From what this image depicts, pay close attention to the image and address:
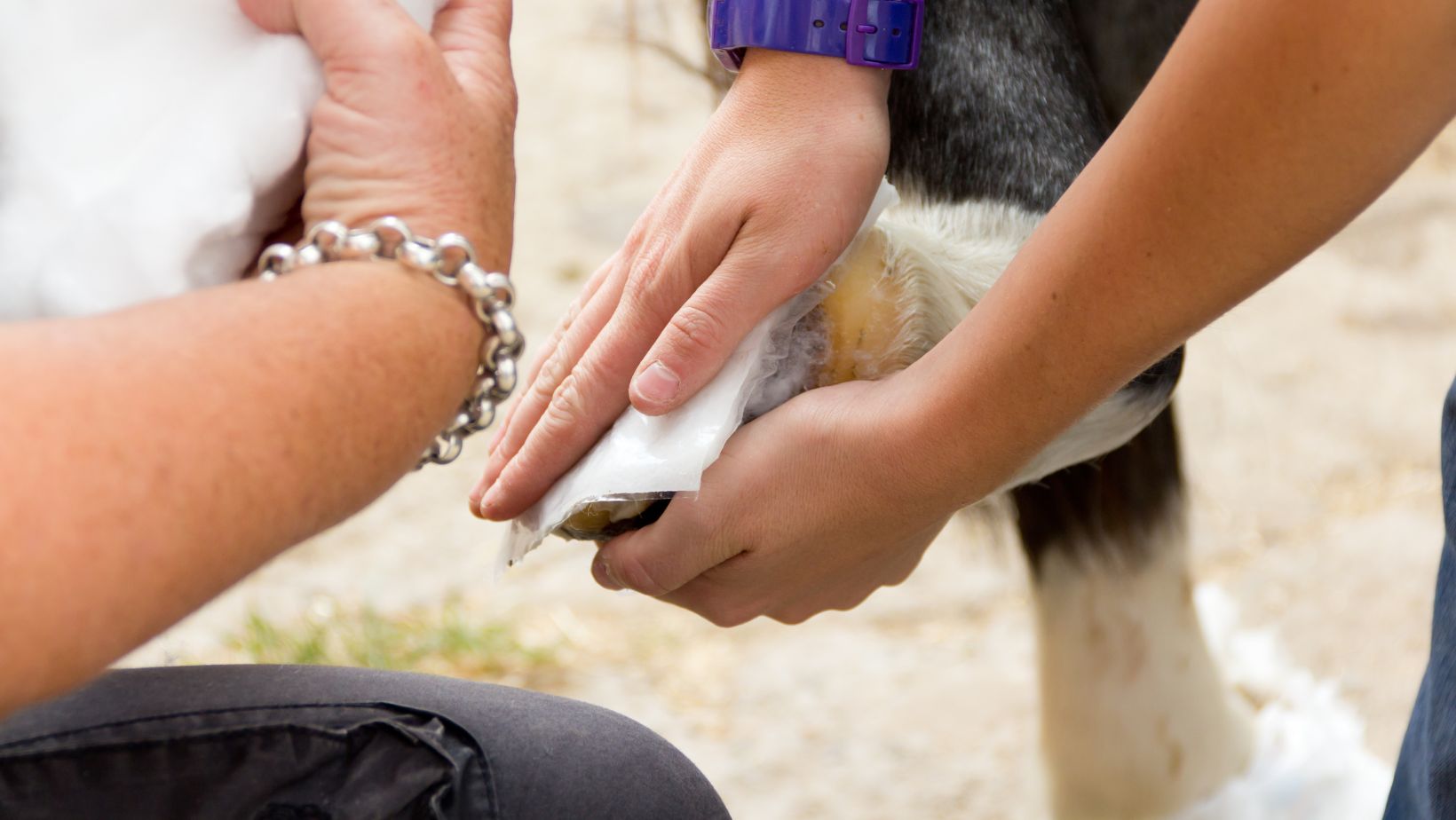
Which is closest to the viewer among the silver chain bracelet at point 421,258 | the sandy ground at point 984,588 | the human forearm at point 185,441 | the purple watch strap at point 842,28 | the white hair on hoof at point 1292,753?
the human forearm at point 185,441

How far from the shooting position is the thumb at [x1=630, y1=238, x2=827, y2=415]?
0.62 metres

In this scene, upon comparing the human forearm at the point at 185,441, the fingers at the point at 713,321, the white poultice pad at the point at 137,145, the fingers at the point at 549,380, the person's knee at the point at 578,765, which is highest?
the white poultice pad at the point at 137,145

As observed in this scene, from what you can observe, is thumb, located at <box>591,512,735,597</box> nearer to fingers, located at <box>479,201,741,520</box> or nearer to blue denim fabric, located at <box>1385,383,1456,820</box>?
fingers, located at <box>479,201,741,520</box>

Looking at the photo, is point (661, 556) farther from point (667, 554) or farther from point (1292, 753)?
point (1292, 753)

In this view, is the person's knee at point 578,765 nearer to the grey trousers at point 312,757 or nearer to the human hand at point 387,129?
the grey trousers at point 312,757

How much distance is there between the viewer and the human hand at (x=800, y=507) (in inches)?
23.6

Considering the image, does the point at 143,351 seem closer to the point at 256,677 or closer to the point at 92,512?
the point at 92,512

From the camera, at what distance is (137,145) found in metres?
0.47

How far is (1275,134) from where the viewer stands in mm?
448

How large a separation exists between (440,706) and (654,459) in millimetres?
136

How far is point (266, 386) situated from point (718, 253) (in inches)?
10.7

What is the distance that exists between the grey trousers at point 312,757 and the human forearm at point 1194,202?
0.19 m

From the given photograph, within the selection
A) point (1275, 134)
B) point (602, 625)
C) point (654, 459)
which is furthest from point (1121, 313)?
point (602, 625)

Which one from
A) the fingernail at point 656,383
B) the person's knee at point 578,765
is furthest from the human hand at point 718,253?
the person's knee at point 578,765
